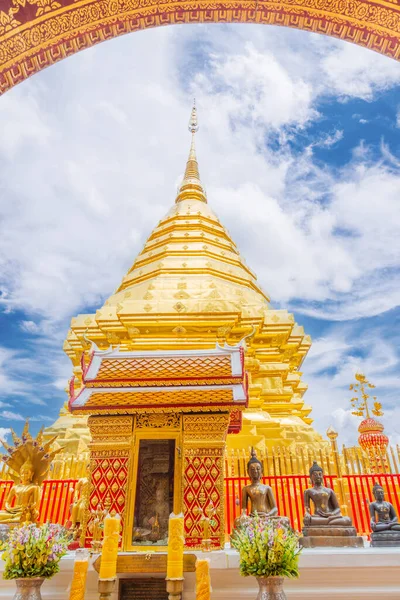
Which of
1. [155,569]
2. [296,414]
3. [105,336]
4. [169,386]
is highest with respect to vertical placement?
[105,336]

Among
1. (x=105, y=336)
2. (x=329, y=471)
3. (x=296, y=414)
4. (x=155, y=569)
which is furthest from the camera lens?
(x=105, y=336)

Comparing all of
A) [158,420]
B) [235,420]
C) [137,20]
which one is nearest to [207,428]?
[158,420]

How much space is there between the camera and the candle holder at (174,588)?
12.2 ft

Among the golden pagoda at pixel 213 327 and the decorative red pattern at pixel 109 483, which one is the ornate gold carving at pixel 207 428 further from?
the golden pagoda at pixel 213 327

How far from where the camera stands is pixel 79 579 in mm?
3783

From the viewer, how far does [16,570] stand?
12.1 feet

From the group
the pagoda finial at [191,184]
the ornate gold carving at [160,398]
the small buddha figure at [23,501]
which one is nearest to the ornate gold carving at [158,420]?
the ornate gold carving at [160,398]

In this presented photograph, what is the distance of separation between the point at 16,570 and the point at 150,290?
9082 mm

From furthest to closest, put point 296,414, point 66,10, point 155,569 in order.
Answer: point 296,414
point 66,10
point 155,569

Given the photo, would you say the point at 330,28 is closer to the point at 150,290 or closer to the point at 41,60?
the point at 41,60

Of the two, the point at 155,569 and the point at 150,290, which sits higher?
the point at 150,290

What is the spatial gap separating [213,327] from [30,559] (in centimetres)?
781

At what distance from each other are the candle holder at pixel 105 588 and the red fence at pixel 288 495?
130 inches

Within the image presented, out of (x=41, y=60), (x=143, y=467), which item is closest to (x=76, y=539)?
(x=143, y=467)
